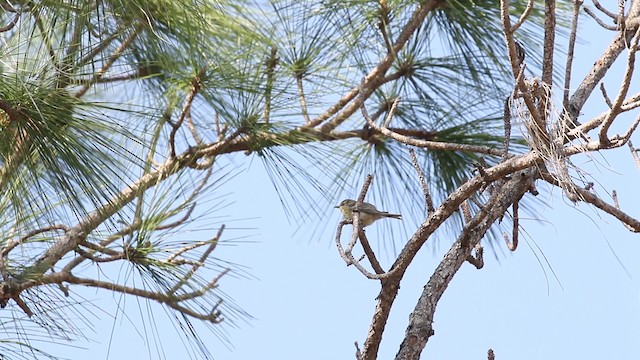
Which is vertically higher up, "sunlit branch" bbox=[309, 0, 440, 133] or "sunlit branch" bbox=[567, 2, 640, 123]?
"sunlit branch" bbox=[309, 0, 440, 133]

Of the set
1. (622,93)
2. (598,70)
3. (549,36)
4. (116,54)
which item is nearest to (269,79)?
(116,54)

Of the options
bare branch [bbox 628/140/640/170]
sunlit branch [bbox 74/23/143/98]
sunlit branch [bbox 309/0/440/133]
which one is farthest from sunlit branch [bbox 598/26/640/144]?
sunlit branch [bbox 309/0/440/133]

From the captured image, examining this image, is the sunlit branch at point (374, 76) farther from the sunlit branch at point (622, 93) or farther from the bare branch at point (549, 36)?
the sunlit branch at point (622, 93)

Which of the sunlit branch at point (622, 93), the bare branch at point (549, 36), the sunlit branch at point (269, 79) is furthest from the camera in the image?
the sunlit branch at point (269, 79)

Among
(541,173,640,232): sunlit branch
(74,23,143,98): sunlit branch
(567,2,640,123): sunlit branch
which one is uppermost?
(74,23,143,98): sunlit branch

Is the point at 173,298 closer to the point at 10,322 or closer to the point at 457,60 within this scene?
the point at 10,322

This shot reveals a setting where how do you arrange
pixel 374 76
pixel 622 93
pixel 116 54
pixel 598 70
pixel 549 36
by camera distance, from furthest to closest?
pixel 374 76 → pixel 116 54 → pixel 598 70 → pixel 549 36 → pixel 622 93

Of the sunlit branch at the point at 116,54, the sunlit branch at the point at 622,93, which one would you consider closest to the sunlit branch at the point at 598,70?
the sunlit branch at the point at 622,93

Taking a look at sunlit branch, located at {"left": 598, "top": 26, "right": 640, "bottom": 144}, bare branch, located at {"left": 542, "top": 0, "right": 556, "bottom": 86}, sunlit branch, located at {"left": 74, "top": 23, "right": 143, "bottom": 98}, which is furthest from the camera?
sunlit branch, located at {"left": 74, "top": 23, "right": 143, "bottom": 98}

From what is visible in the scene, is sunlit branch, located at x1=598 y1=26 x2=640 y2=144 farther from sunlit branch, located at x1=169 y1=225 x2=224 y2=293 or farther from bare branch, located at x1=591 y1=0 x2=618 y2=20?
sunlit branch, located at x1=169 y1=225 x2=224 y2=293

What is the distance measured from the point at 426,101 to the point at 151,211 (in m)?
0.74

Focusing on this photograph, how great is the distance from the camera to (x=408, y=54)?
2135 millimetres

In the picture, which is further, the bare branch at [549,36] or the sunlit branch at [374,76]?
the sunlit branch at [374,76]

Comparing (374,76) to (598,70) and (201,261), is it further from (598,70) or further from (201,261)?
(598,70)
